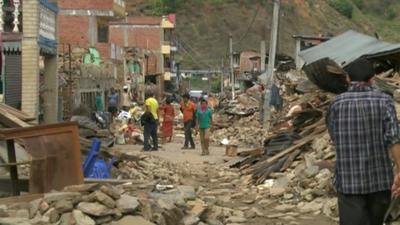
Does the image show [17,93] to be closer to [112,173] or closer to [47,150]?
[112,173]

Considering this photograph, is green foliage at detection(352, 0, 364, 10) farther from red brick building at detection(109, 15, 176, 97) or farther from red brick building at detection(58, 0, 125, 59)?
red brick building at detection(58, 0, 125, 59)

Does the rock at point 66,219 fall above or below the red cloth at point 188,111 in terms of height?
above

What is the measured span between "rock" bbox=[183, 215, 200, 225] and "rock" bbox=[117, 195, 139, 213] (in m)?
0.79

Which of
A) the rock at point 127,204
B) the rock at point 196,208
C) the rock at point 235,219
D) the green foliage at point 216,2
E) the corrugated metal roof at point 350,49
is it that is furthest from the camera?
the green foliage at point 216,2

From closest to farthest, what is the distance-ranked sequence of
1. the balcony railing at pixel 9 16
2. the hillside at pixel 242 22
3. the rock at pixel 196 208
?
the rock at pixel 196 208 → the balcony railing at pixel 9 16 → the hillside at pixel 242 22

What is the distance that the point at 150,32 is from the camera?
6994cm

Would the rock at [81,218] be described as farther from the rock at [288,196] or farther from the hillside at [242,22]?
the hillside at [242,22]

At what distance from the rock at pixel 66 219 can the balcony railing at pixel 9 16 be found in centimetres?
885

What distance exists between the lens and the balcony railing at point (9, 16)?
15.1 m

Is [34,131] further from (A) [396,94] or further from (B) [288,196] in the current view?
(A) [396,94]

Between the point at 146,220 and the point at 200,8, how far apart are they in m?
105

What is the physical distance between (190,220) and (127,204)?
1035 millimetres

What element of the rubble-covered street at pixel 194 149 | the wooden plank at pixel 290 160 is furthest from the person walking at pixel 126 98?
the wooden plank at pixel 290 160

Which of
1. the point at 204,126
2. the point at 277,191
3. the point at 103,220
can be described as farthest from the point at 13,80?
the point at 103,220
